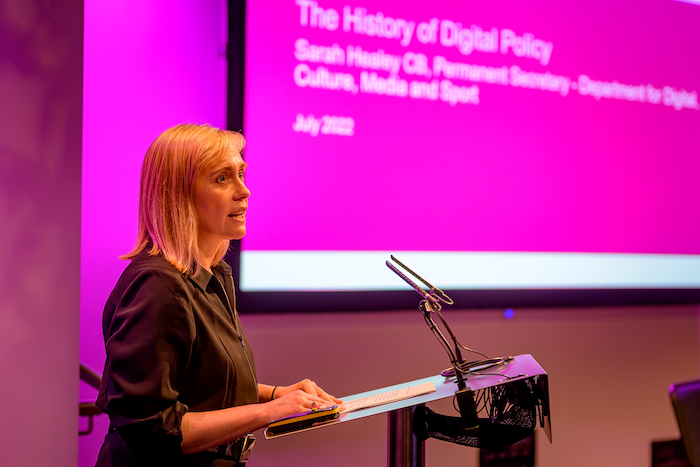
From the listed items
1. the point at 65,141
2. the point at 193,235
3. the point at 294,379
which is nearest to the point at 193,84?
the point at 65,141

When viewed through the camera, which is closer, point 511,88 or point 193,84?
point 193,84

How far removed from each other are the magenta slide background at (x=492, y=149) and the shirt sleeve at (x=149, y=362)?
3.24 feet

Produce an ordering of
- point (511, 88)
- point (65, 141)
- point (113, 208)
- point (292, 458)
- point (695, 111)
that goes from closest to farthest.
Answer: point (65, 141)
point (113, 208)
point (292, 458)
point (511, 88)
point (695, 111)

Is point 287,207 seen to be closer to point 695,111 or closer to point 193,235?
point 193,235

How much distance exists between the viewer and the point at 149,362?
106 cm

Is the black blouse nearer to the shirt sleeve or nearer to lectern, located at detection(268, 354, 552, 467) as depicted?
the shirt sleeve

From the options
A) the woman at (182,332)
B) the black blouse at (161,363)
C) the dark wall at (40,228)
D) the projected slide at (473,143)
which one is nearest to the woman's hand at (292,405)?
the woman at (182,332)

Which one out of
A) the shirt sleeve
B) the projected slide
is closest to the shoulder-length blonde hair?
the shirt sleeve

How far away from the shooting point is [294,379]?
87.5 inches

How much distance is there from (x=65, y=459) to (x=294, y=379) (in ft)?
3.09

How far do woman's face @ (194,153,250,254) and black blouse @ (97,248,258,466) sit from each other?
109 millimetres

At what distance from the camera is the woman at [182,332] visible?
3.47 feet

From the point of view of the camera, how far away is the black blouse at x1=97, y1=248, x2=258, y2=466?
3.44 ft

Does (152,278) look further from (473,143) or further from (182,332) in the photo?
(473,143)
